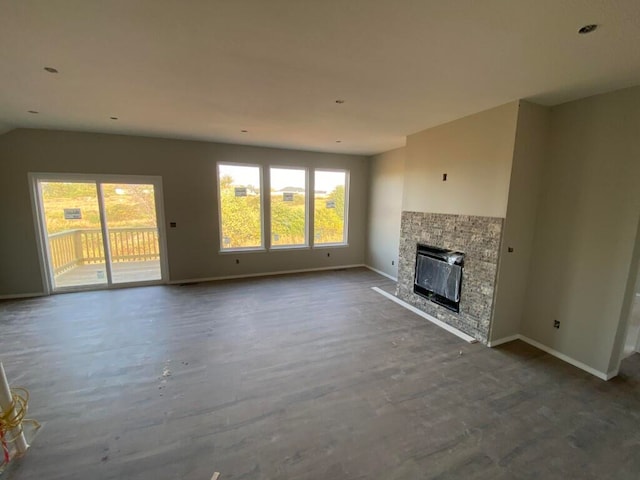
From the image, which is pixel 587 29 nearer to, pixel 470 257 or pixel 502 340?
pixel 470 257

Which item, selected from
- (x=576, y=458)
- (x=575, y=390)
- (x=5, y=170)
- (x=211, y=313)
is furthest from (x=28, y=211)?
(x=575, y=390)

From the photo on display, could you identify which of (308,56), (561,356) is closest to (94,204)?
(308,56)

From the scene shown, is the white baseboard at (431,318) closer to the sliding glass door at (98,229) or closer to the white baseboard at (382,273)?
the white baseboard at (382,273)

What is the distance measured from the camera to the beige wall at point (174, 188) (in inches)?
167

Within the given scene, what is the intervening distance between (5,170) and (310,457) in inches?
236

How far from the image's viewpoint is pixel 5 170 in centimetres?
413

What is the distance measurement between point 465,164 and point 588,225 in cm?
137

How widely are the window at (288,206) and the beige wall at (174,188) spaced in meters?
0.25

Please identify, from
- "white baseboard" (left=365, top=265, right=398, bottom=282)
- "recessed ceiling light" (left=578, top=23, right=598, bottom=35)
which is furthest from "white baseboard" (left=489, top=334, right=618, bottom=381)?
"recessed ceiling light" (left=578, top=23, right=598, bottom=35)

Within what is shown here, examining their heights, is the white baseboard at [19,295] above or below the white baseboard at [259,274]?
below

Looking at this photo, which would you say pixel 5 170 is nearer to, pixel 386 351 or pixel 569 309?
pixel 386 351

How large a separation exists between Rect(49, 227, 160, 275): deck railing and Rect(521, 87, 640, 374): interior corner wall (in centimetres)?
615

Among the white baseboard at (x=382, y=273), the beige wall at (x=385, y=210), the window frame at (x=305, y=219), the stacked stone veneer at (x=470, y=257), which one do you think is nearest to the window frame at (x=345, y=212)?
the window frame at (x=305, y=219)

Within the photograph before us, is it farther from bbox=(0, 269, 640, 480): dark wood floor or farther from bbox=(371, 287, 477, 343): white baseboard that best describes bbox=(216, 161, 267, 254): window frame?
bbox=(371, 287, 477, 343): white baseboard
